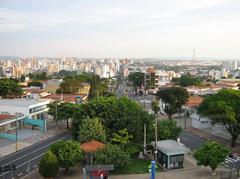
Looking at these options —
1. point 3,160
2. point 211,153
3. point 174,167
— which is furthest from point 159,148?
point 3,160

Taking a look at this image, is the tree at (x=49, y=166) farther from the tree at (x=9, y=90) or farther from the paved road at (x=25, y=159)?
the tree at (x=9, y=90)

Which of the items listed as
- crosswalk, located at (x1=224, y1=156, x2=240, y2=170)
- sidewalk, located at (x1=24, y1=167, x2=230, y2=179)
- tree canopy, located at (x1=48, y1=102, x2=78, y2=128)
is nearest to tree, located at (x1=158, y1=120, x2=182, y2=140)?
sidewalk, located at (x1=24, y1=167, x2=230, y2=179)

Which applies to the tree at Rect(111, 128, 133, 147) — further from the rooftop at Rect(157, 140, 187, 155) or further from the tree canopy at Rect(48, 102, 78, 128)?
the tree canopy at Rect(48, 102, 78, 128)

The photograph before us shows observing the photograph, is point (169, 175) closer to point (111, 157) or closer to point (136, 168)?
point (136, 168)

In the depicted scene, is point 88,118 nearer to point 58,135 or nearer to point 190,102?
point 58,135

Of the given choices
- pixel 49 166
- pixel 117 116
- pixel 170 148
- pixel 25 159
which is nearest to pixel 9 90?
pixel 25 159

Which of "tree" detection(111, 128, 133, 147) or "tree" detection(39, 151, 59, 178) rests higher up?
"tree" detection(111, 128, 133, 147)
